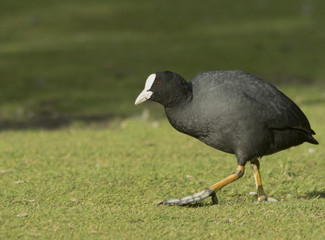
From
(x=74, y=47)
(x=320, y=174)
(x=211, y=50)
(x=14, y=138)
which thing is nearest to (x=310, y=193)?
(x=320, y=174)

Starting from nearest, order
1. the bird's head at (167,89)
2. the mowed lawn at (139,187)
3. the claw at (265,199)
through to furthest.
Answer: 1. the mowed lawn at (139,187)
2. the bird's head at (167,89)
3. the claw at (265,199)

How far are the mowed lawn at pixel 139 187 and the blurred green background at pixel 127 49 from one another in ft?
6.64

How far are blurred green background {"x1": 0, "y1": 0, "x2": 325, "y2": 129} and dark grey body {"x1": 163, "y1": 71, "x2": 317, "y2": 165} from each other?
5.30 m

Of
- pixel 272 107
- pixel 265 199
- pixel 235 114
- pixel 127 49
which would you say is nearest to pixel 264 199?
pixel 265 199

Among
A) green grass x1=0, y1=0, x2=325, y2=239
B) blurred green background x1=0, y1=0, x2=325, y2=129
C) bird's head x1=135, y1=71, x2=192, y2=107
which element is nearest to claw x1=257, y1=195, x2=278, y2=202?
green grass x1=0, y1=0, x2=325, y2=239

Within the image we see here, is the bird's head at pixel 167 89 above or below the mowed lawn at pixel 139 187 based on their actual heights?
above

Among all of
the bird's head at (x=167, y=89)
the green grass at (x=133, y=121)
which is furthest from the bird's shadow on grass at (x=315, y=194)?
the bird's head at (x=167, y=89)

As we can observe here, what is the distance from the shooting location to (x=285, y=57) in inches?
559

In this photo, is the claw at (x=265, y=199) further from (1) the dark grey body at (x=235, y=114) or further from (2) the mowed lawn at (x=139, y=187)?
(1) the dark grey body at (x=235, y=114)

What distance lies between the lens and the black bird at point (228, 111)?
186 inches

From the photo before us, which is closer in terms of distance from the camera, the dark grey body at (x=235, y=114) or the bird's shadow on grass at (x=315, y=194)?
the dark grey body at (x=235, y=114)

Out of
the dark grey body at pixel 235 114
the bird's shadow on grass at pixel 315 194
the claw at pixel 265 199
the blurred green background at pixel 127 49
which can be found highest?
the dark grey body at pixel 235 114

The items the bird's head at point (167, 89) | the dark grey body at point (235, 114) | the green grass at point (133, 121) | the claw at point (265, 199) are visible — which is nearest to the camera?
the green grass at point (133, 121)

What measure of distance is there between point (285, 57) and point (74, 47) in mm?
5588
